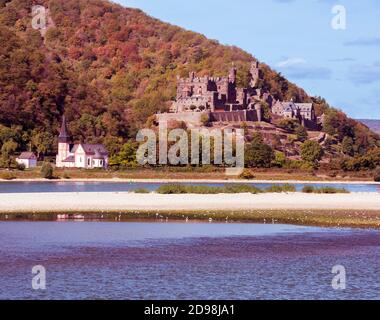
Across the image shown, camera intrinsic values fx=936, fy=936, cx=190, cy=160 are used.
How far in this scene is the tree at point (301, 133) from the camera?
474 ft

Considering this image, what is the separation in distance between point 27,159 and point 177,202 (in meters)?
63.4

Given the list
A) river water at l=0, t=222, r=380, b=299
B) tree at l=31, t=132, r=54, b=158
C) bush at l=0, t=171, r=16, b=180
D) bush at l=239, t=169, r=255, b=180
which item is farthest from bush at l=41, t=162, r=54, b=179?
river water at l=0, t=222, r=380, b=299

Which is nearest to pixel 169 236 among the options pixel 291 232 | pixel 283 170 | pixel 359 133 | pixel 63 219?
pixel 291 232

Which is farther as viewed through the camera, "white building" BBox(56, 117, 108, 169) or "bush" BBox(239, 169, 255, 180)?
"white building" BBox(56, 117, 108, 169)

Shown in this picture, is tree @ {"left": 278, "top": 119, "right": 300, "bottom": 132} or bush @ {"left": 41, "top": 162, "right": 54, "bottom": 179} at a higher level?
tree @ {"left": 278, "top": 119, "right": 300, "bottom": 132}

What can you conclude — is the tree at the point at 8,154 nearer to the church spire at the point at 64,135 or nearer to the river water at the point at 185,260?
the church spire at the point at 64,135

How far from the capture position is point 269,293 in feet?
78.8

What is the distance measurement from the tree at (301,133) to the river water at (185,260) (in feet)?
349

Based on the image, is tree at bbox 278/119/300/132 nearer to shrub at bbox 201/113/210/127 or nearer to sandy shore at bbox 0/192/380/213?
shrub at bbox 201/113/210/127

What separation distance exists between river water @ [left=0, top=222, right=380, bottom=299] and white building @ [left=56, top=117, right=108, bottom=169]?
74.8 m

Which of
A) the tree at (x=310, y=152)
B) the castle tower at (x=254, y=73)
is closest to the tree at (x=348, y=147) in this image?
the tree at (x=310, y=152)

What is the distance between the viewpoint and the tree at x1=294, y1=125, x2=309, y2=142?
144625mm

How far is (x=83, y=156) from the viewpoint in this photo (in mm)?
115750
